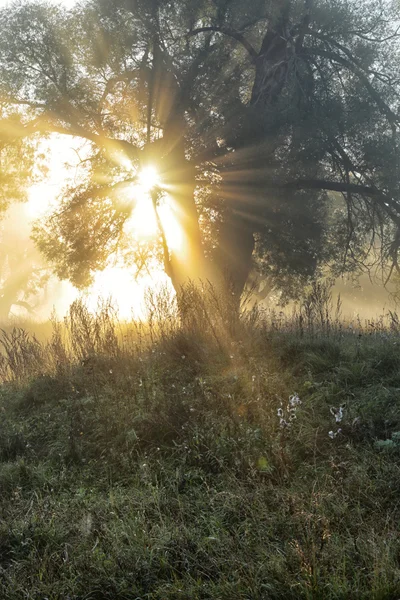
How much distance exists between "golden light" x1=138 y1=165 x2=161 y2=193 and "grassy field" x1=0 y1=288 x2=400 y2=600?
652 cm

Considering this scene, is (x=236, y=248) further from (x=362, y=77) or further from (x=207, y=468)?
(x=207, y=468)

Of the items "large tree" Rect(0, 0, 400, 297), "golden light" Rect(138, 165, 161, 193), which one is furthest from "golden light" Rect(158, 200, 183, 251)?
"golden light" Rect(138, 165, 161, 193)

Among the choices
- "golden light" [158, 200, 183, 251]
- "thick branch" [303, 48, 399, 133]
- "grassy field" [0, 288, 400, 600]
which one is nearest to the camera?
"grassy field" [0, 288, 400, 600]

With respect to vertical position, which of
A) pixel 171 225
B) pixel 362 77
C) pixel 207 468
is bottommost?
pixel 207 468

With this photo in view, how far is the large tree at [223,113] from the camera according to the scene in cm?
1276

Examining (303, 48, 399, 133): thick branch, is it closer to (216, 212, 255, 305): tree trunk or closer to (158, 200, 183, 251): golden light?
(216, 212, 255, 305): tree trunk

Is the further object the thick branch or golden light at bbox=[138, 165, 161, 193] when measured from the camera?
golden light at bbox=[138, 165, 161, 193]

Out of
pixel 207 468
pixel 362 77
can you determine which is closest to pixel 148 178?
pixel 362 77

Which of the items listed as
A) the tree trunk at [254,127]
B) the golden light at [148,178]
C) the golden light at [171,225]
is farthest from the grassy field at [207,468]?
the golden light at [171,225]

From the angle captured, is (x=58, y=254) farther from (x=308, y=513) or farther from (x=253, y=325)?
(x=308, y=513)

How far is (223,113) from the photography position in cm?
1262

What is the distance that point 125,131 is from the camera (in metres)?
14.0

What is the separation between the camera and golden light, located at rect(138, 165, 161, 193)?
1350cm

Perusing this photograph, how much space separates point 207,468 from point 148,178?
10.4m
